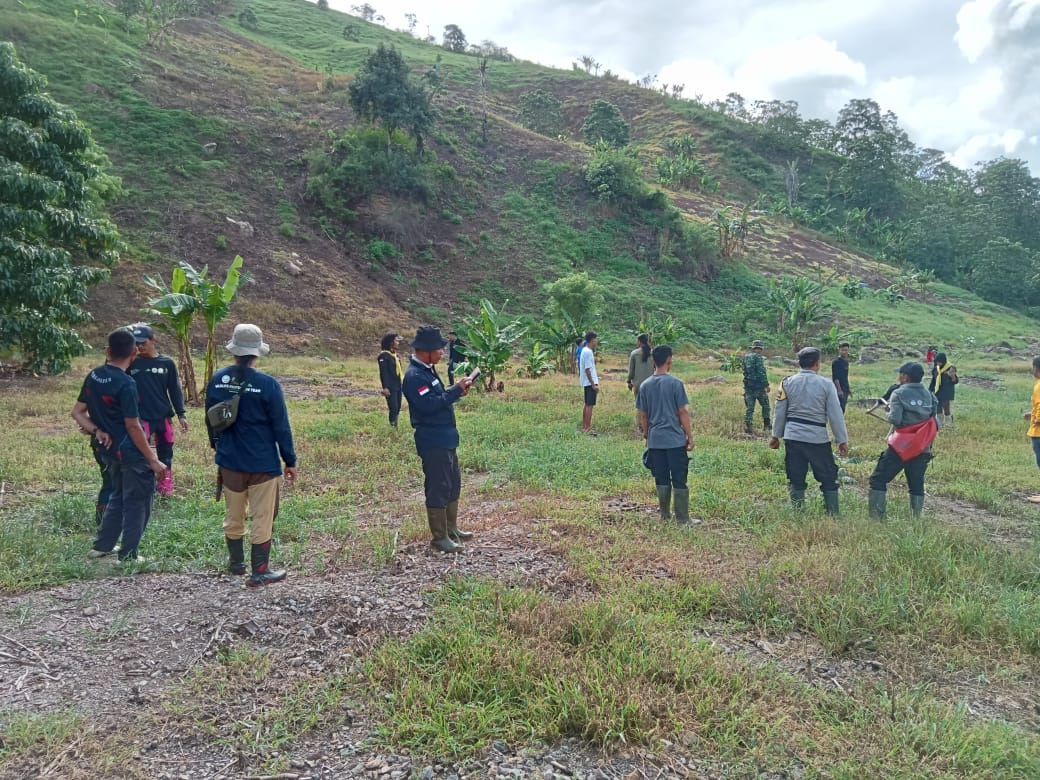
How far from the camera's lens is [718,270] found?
3603cm

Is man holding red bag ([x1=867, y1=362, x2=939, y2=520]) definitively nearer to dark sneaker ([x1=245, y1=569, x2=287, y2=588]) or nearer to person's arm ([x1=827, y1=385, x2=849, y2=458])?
person's arm ([x1=827, y1=385, x2=849, y2=458])

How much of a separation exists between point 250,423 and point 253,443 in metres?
0.14

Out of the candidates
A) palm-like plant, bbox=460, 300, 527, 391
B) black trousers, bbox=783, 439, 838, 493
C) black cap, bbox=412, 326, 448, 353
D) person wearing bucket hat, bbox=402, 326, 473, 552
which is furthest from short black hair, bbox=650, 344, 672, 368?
palm-like plant, bbox=460, 300, 527, 391

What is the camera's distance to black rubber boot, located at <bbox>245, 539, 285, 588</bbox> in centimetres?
441

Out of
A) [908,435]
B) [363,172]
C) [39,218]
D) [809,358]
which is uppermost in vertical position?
[363,172]

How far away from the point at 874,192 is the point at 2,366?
61885 millimetres

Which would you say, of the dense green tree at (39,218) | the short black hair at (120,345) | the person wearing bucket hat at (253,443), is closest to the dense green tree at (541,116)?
the dense green tree at (39,218)

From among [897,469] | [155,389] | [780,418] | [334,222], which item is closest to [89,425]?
[155,389]

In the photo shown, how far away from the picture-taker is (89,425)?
5.00m

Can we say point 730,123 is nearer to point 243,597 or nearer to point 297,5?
point 297,5

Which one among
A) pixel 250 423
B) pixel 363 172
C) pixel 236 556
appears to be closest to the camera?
pixel 250 423

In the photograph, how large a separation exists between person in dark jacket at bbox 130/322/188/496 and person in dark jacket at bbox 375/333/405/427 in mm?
3460

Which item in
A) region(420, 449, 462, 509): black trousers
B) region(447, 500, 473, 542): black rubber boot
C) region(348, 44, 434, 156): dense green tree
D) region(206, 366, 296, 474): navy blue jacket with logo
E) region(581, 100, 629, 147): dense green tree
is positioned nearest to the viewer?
region(206, 366, 296, 474): navy blue jacket with logo

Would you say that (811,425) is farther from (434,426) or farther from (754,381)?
(754,381)
